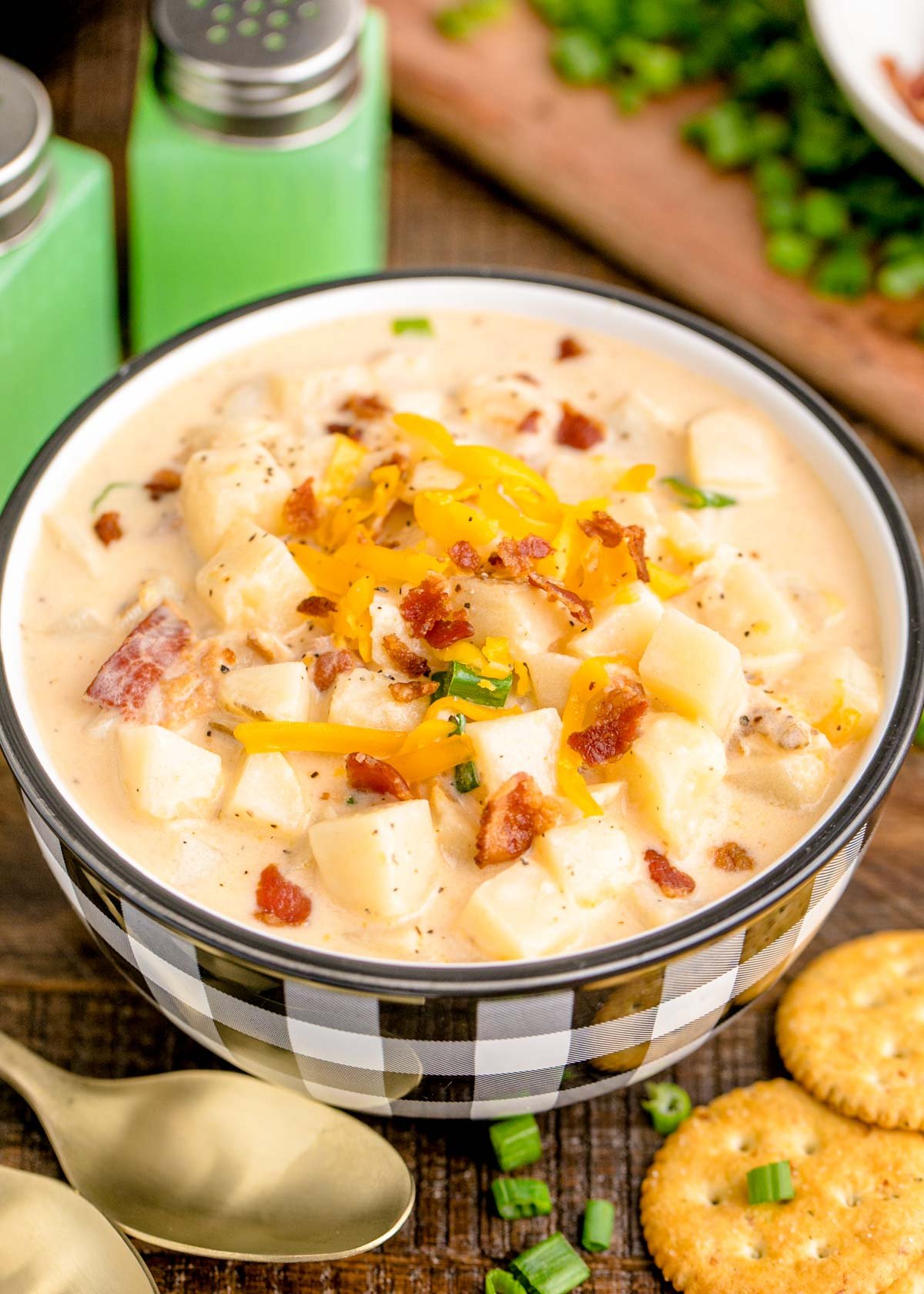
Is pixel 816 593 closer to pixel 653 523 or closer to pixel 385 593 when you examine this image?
pixel 653 523

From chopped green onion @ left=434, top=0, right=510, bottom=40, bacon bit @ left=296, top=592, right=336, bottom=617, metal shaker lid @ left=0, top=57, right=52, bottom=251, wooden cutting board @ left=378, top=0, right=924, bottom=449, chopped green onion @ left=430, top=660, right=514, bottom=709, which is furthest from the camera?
chopped green onion @ left=434, top=0, right=510, bottom=40

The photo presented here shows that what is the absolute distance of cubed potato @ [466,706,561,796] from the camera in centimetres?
273

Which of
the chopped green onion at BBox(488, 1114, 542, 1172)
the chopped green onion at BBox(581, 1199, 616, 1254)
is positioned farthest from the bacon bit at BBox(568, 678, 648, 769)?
the chopped green onion at BBox(581, 1199, 616, 1254)

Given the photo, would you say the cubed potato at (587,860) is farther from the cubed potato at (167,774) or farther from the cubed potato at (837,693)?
the cubed potato at (167,774)

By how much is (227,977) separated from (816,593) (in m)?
1.46

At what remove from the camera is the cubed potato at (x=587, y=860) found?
105 inches

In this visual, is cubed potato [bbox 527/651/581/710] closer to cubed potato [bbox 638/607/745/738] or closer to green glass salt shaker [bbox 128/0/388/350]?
cubed potato [bbox 638/607/745/738]

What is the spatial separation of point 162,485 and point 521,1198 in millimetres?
1663

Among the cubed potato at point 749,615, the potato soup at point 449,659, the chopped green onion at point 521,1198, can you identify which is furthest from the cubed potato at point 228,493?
the chopped green onion at point 521,1198

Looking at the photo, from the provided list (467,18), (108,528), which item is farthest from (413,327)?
(467,18)

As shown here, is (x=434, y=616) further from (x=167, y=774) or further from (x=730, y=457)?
(x=730, y=457)

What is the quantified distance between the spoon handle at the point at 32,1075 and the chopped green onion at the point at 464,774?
3.49ft

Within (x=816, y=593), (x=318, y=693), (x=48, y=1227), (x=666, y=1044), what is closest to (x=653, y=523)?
(x=816, y=593)

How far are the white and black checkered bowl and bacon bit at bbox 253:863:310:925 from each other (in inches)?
3.3
